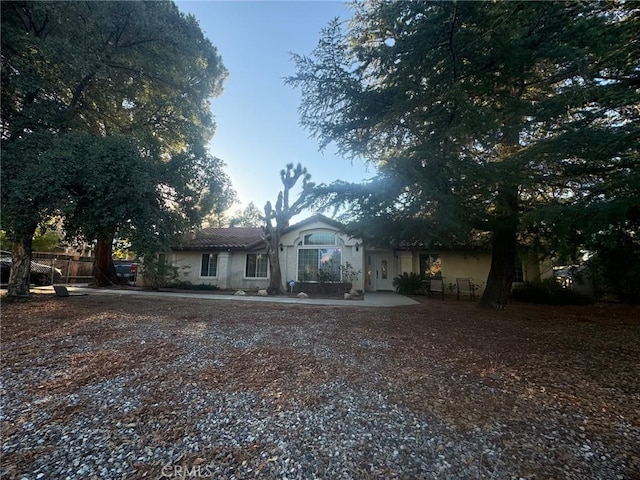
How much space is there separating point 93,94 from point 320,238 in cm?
1145

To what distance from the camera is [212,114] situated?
1423 centimetres

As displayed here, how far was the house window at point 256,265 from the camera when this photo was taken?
55.9 ft

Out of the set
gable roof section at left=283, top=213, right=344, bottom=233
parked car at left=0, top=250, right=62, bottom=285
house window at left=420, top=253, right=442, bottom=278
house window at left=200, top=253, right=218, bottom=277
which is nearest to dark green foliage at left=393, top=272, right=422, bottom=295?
house window at left=420, top=253, right=442, bottom=278

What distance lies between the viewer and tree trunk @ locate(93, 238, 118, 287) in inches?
650

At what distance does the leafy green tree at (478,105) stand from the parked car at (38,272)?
1710 cm

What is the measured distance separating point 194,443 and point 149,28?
1304cm

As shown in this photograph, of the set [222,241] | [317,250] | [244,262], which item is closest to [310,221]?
[317,250]

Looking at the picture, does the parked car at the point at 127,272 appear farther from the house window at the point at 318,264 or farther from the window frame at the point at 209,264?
the house window at the point at 318,264

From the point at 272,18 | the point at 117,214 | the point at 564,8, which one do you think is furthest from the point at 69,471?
the point at 272,18

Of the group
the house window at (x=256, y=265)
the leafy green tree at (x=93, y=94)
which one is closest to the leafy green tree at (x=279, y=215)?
the house window at (x=256, y=265)

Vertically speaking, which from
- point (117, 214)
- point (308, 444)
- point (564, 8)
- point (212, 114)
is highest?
point (212, 114)

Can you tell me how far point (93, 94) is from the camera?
10.9m

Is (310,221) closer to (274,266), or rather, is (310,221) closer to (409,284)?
(274,266)

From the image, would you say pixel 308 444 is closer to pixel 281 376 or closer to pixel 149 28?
pixel 281 376
